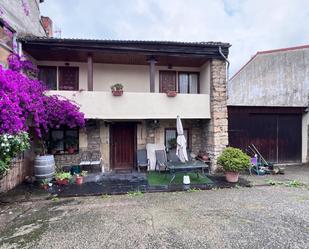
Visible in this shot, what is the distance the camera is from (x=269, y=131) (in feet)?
31.2

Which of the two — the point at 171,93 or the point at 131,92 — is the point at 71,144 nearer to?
the point at 131,92

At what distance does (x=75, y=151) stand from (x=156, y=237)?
6.19 m

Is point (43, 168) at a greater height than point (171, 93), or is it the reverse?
point (171, 93)

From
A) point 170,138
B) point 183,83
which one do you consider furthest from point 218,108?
point 170,138

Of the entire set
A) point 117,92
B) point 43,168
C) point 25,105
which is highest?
point 117,92

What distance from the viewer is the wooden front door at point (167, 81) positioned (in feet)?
30.5

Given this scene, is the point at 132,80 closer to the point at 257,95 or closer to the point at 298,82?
the point at 257,95

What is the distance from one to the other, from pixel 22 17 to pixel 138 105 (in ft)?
19.8

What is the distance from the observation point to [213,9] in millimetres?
9766

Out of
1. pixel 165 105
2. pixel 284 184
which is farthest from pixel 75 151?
pixel 284 184

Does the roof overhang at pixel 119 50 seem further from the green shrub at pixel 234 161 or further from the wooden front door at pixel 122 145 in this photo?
the green shrub at pixel 234 161

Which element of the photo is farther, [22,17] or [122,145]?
[122,145]

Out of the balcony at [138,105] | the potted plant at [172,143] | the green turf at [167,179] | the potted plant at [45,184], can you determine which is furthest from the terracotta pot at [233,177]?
the potted plant at [45,184]

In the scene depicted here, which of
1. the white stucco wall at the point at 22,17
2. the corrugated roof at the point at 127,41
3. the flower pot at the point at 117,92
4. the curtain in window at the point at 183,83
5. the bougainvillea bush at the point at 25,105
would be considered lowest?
the bougainvillea bush at the point at 25,105
